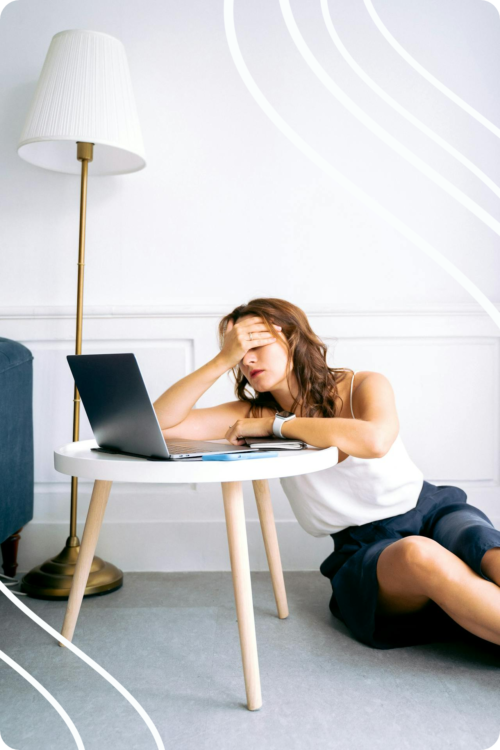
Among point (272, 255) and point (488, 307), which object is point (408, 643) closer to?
point (488, 307)

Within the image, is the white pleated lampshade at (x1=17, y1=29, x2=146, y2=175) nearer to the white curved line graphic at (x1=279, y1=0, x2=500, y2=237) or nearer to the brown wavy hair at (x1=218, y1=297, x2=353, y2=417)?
the brown wavy hair at (x1=218, y1=297, x2=353, y2=417)

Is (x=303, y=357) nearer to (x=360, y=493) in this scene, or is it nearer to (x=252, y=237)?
(x=360, y=493)

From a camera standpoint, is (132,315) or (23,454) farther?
(132,315)

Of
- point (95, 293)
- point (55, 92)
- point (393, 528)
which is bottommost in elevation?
point (393, 528)

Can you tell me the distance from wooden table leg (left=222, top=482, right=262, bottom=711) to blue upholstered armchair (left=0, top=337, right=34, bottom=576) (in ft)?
2.86

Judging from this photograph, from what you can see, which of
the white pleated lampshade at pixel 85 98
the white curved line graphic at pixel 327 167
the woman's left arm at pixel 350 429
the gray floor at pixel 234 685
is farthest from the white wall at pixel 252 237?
the white curved line graphic at pixel 327 167

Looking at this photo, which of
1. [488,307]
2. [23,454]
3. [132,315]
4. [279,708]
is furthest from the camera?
[132,315]

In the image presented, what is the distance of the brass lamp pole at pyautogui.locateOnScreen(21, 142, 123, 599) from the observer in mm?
1938

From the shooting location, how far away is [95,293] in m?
2.24

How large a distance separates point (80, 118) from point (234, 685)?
1.50m

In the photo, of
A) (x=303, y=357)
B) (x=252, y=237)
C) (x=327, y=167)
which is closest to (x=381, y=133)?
(x=327, y=167)

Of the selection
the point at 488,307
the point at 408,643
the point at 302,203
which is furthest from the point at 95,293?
the point at 488,307

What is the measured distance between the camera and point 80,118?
183cm

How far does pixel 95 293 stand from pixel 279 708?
4.84ft
